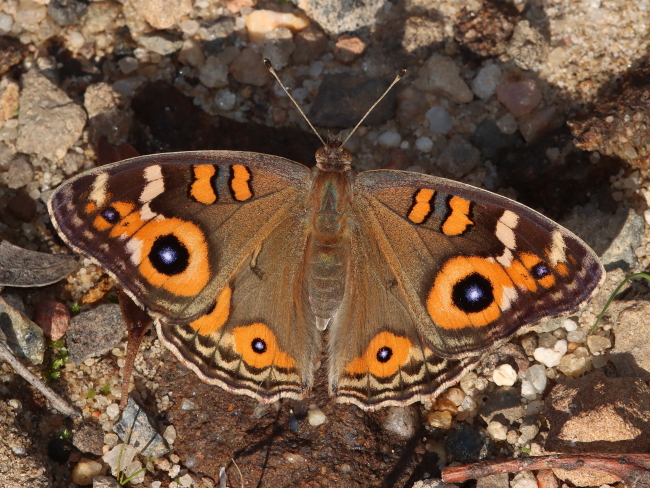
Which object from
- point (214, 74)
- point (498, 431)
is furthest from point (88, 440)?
point (214, 74)

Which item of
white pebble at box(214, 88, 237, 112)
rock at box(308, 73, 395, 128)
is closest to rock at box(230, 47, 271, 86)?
white pebble at box(214, 88, 237, 112)

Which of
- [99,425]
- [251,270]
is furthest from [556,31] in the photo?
[99,425]

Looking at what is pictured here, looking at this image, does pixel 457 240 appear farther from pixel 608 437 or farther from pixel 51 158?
pixel 51 158

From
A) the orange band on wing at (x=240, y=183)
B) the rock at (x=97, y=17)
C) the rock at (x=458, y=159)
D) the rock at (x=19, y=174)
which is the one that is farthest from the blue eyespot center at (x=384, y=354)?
the rock at (x=97, y=17)

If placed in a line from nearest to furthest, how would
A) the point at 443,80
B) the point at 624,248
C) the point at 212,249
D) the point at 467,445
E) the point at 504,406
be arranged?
1. the point at 212,249
2. the point at 467,445
3. the point at 504,406
4. the point at 624,248
5. the point at 443,80

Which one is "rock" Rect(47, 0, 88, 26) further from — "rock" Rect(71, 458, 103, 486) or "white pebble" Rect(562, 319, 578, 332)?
"white pebble" Rect(562, 319, 578, 332)

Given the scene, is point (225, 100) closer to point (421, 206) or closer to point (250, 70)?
point (250, 70)
